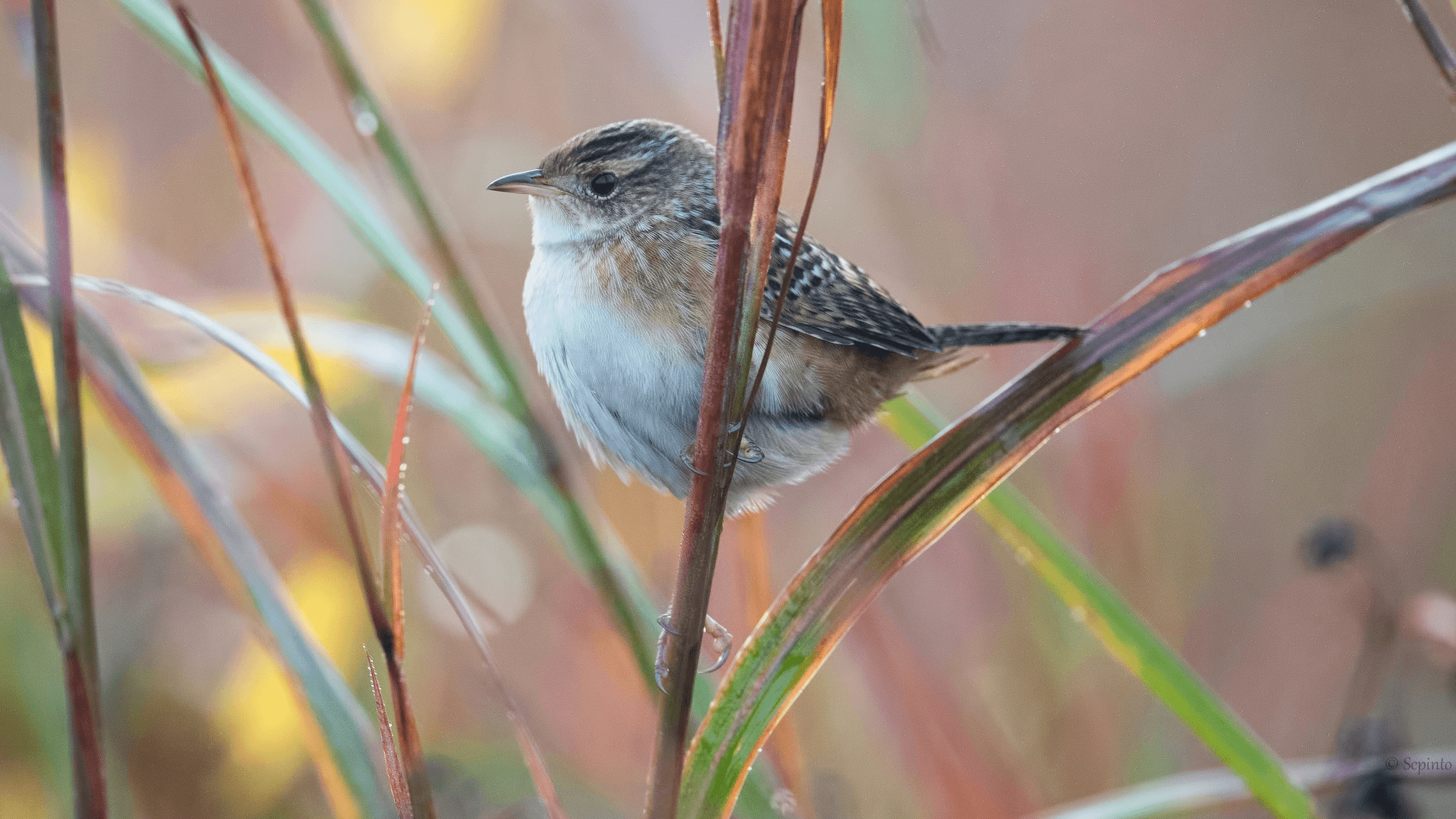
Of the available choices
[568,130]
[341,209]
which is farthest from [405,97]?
[341,209]

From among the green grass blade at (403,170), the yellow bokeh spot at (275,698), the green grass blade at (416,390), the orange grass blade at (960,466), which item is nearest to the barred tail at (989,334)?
the orange grass blade at (960,466)

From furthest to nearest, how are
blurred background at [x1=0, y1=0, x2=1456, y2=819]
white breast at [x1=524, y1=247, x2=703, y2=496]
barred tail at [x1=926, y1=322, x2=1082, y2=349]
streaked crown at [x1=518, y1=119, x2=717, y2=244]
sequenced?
blurred background at [x1=0, y1=0, x2=1456, y2=819], streaked crown at [x1=518, y1=119, x2=717, y2=244], barred tail at [x1=926, y1=322, x2=1082, y2=349], white breast at [x1=524, y1=247, x2=703, y2=496]

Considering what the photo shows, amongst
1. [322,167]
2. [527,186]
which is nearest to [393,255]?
[322,167]

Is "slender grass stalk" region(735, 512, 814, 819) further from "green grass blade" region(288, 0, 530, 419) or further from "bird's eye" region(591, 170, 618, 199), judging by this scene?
"bird's eye" region(591, 170, 618, 199)

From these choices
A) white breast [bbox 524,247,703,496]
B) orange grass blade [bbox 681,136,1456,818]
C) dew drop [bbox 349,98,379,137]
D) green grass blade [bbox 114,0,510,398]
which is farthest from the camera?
white breast [bbox 524,247,703,496]

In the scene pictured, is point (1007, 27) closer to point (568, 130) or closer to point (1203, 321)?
point (568, 130)

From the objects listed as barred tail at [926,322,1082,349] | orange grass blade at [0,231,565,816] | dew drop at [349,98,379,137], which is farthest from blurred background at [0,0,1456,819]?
barred tail at [926,322,1082,349]

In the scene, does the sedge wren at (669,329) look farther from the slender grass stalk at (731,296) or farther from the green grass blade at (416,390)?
the slender grass stalk at (731,296)
